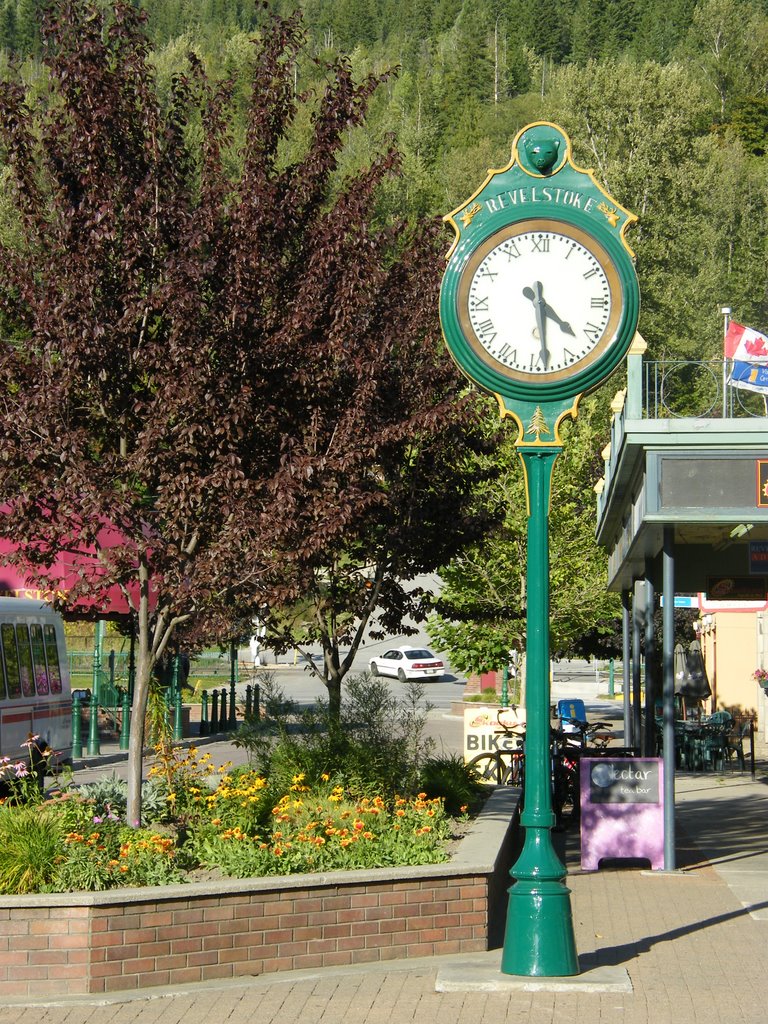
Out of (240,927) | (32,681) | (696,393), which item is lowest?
(240,927)

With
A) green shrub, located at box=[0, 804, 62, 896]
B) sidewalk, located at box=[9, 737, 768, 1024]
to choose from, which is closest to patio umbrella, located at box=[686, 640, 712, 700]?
sidewalk, located at box=[9, 737, 768, 1024]

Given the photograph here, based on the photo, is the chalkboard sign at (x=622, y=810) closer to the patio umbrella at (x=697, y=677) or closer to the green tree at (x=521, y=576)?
the green tree at (x=521, y=576)

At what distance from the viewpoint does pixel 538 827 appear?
804 centimetres

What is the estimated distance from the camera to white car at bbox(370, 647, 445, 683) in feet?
181

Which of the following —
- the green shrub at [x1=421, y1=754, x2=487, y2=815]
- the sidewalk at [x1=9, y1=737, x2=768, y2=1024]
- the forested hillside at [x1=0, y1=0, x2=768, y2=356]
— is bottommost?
the sidewalk at [x1=9, y1=737, x2=768, y2=1024]

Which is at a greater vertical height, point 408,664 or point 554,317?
point 554,317

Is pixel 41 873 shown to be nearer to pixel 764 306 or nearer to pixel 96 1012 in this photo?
pixel 96 1012

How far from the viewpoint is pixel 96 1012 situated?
7262 mm

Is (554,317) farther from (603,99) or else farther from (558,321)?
(603,99)

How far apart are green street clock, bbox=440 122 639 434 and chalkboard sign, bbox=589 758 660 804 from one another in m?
5.11

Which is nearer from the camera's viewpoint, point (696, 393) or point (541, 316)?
point (541, 316)

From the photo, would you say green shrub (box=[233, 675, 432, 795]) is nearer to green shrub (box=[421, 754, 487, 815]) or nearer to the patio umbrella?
green shrub (box=[421, 754, 487, 815])

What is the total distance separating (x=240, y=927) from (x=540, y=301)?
14.2ft

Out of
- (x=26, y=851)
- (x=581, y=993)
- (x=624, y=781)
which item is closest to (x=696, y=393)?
(x=624, y=781)
